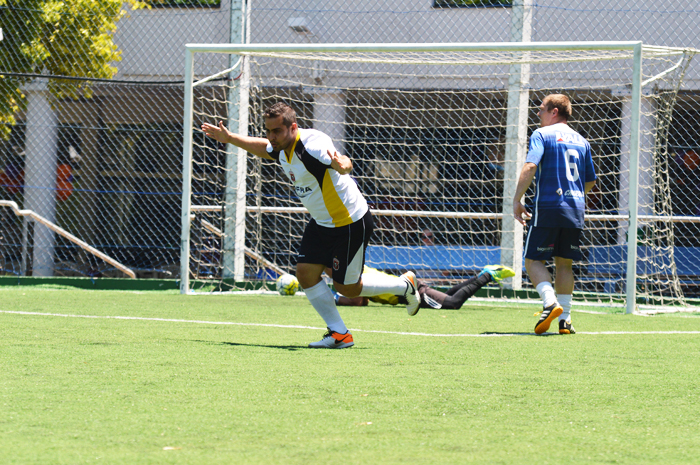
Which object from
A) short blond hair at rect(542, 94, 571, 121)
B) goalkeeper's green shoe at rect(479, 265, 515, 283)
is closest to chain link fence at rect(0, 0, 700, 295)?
goalkeeper's green shoe at rect(479, 265, 515, 283)

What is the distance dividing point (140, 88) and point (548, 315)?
11781 mm

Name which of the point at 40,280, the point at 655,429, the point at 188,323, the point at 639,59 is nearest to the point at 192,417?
the point at 655,429

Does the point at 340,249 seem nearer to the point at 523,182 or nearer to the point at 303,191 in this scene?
the point at 303,191

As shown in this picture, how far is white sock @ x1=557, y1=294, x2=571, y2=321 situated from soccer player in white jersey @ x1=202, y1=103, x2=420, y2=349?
159 centimetres

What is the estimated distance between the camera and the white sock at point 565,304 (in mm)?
5797

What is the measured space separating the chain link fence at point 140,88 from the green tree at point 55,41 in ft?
0.06

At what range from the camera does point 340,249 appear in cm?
501

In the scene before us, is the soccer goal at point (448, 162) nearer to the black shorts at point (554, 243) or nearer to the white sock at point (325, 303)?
the black shorts at point (554, 243)

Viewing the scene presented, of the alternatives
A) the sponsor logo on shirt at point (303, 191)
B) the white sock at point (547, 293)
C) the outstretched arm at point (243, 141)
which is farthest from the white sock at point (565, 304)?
the outstretched arm at point (243, 141)

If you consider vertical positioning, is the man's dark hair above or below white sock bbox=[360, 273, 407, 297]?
above

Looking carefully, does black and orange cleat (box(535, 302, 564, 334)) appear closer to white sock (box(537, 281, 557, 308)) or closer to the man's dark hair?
white sock (box(537, 281, 557, 308))

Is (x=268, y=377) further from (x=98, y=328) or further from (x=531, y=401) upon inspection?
(x=98, y=328)

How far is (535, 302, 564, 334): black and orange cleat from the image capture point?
5.56 m

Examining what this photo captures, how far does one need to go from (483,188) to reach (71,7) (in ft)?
21.0
